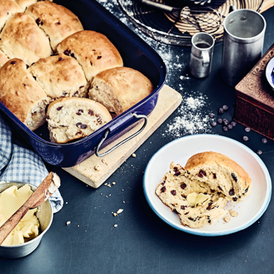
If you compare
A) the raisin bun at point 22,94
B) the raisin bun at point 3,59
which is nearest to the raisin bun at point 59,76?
the raisin bun at point 22,94

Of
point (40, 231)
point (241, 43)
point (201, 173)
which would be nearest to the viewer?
point (40, 231)

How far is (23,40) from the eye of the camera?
2184mm

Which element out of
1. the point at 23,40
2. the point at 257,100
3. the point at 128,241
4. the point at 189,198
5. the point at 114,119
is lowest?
the point at 128,241

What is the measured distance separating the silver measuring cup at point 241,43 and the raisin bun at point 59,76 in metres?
0.78

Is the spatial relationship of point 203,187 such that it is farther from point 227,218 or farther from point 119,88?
point 119,88

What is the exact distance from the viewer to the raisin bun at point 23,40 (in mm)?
2186

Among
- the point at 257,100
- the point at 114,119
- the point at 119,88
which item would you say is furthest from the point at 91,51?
the point at 257,100

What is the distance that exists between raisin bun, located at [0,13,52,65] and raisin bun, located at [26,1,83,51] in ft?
0.16

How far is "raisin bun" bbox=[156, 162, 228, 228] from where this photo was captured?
1.80 m

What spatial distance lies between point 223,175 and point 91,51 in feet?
3.07

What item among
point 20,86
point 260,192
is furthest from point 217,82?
point 20,86

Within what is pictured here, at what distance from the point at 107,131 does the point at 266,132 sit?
2.84 ft

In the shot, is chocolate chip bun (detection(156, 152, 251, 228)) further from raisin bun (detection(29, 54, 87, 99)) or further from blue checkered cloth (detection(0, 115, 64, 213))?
raisin bun (detection(29, 54, 87, 99))

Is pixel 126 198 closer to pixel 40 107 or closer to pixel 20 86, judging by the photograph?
pixel 40 107
